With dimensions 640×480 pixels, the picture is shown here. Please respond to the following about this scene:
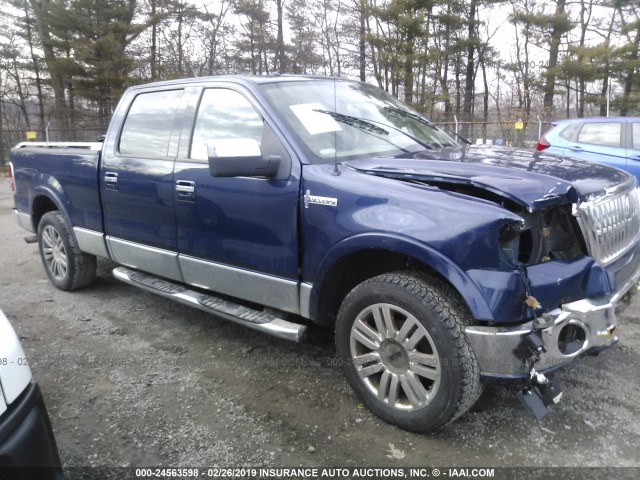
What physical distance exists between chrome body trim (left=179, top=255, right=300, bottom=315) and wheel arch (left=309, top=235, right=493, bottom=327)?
0.19 meters

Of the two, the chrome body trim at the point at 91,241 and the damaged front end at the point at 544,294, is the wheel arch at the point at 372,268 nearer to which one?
the damaged front end at the point at 544,294

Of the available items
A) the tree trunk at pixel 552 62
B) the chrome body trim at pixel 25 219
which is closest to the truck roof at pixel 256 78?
the chrome body trim at pixel 25 219

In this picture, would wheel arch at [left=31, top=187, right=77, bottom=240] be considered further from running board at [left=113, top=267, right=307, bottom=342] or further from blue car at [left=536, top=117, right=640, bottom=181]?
blue car at [left=536, top=117, right=640, bottom=181]

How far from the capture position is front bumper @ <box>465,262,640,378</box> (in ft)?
7.47

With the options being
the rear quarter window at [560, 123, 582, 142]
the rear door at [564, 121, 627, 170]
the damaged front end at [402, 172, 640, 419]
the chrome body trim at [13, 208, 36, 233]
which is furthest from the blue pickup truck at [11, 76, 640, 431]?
the rear quarter window at [560, 123, 582, 142]

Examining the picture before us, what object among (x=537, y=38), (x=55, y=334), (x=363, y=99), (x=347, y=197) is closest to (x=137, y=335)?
(x=55, y=334)

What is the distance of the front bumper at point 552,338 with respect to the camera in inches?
89.6

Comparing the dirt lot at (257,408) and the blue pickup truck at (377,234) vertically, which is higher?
the blue pickup truck at (377,234)

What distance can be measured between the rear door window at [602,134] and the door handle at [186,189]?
22.1ft

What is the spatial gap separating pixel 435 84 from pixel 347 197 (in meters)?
26.4

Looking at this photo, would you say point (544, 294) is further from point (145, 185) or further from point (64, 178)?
point (64, 178)

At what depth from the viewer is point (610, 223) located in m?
2.70

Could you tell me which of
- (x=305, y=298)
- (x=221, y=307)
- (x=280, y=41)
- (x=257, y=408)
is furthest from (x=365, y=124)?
(x=280, y=41)

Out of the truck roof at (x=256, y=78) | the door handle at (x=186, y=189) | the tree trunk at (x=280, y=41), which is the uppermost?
the tree trunk at (x=280, y=41)
